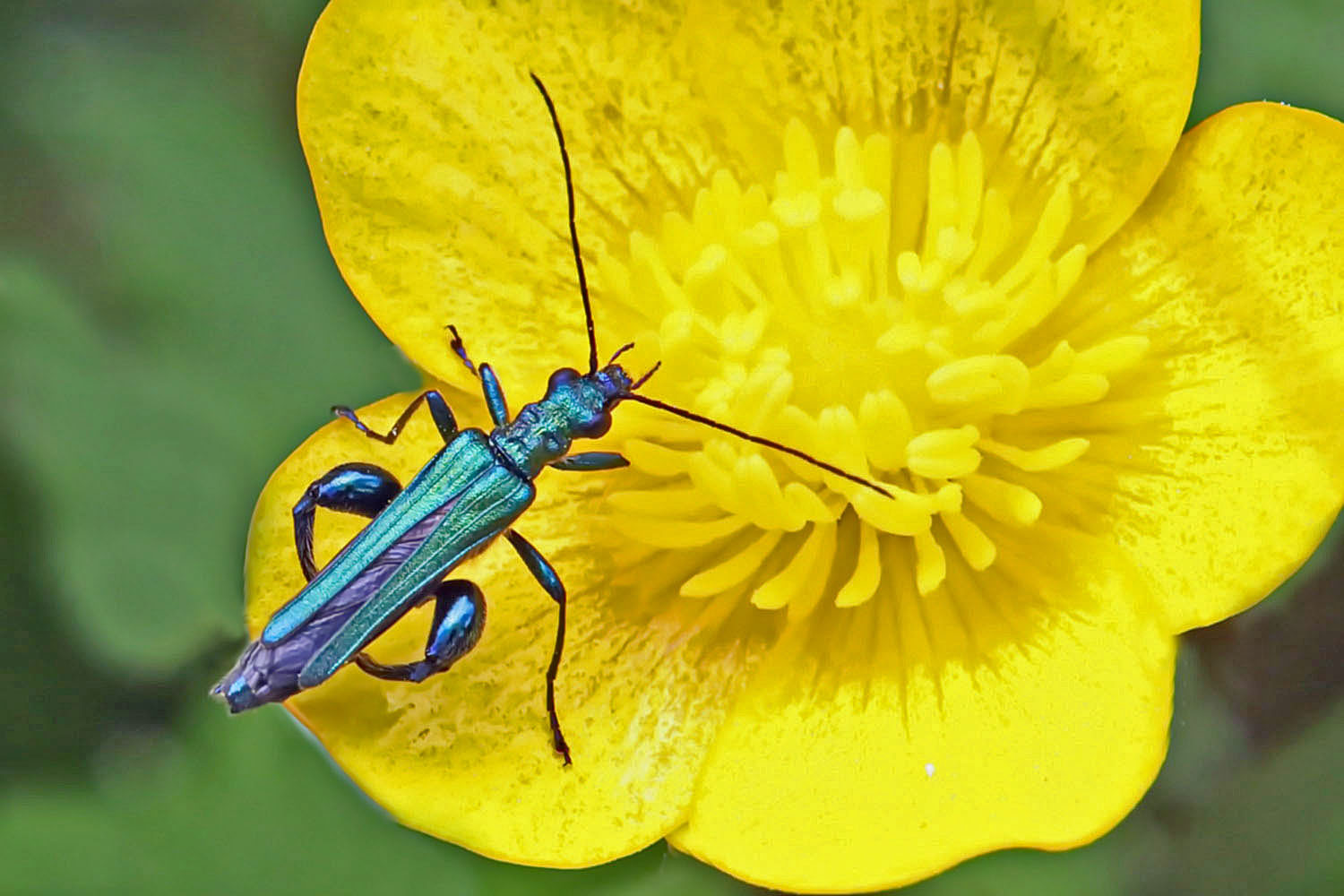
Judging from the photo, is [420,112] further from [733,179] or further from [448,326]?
[733,179]

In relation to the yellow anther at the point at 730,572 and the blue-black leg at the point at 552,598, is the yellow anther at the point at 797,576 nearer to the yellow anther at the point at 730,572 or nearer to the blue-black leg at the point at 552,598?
the yellow anther at the point at 730,572

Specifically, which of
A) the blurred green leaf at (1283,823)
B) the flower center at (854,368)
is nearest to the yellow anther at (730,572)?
the flower center at (854,368)

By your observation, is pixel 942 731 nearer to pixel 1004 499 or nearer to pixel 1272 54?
pixel 1004 499

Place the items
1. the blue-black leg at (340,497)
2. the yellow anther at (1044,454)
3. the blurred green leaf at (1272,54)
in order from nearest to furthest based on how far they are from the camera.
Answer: the yellow anther at (1044,454) → the blue-black leg at (340,497) → the blurred green leaf at (1272,54)

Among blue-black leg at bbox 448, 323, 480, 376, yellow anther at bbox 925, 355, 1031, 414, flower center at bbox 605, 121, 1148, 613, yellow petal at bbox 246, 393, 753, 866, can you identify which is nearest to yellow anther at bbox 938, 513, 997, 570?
flower center at bbox 605, 121, 1148, 613

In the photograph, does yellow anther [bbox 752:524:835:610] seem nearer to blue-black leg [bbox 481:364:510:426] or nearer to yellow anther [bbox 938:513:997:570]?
yellow anther [bbox 938:513:997:570]

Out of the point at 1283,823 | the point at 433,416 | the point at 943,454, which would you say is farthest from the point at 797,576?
the point at 1283,823
